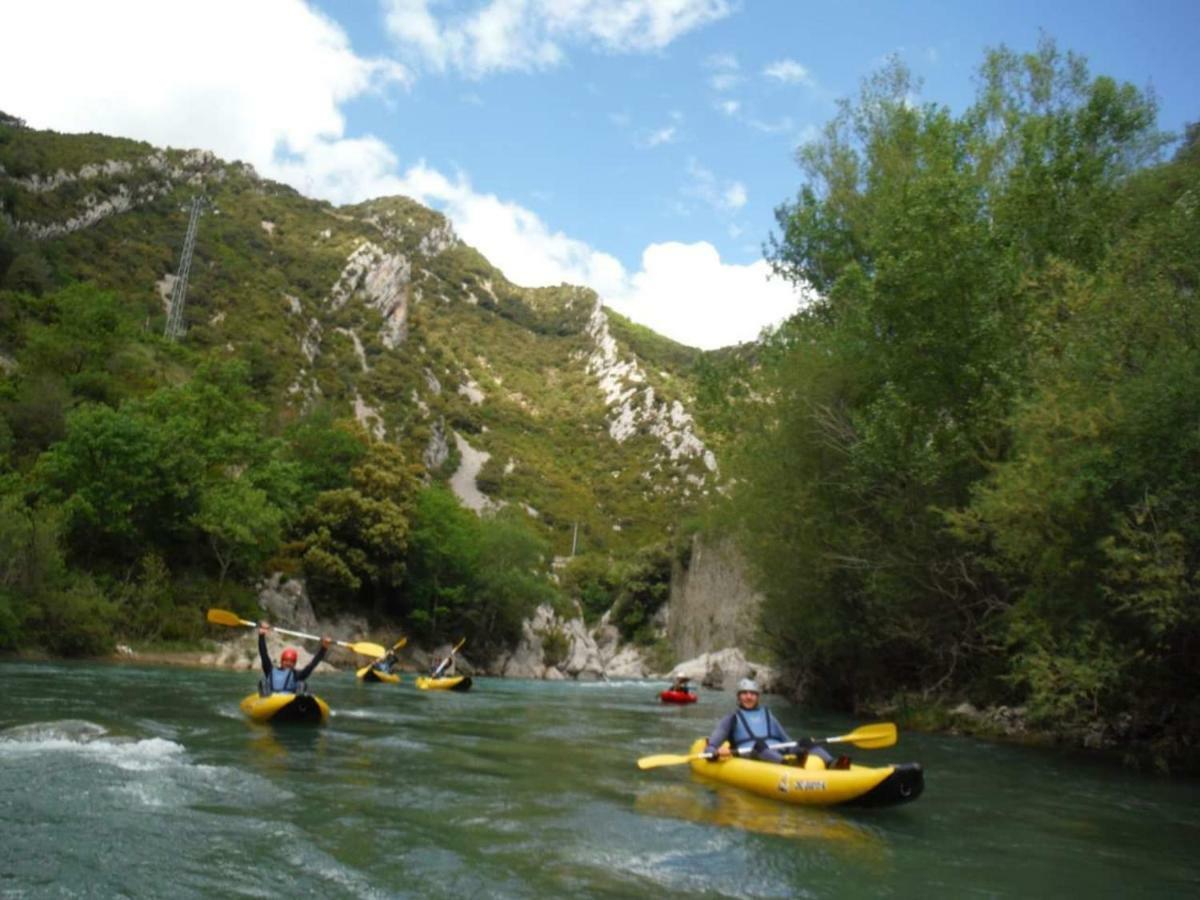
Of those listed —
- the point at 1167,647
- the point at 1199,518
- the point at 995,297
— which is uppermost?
the point at 995,297

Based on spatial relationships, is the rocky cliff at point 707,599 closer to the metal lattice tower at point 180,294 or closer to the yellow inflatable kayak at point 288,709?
the metal lattice tower at point 180,294

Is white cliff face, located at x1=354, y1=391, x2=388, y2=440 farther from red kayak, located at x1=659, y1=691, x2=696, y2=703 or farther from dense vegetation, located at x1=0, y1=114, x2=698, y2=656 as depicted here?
red kayak, located at x1=659, y1=691, x2=696, y2=703

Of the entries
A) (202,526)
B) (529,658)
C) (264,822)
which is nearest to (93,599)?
(202,526)

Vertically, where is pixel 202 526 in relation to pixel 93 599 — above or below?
above

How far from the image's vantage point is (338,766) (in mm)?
10242

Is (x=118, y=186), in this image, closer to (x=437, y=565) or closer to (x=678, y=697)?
(x=437, y=565)

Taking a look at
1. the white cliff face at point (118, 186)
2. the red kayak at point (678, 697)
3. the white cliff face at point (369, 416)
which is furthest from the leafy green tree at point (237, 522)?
the white cliff face at point (369, 416)

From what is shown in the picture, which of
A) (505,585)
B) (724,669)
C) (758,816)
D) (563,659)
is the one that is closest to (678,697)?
(724,669)

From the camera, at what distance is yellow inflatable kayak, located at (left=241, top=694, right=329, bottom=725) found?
43.1 ft

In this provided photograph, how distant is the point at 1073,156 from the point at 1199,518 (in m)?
10.4

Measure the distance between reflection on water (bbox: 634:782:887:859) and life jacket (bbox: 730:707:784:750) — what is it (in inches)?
25.0

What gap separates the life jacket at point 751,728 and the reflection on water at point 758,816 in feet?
2.08

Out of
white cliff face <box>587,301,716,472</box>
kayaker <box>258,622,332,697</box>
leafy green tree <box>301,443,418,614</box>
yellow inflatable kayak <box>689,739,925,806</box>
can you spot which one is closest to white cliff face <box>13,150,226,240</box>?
leafy green tree <box>301,443,418,614</box>

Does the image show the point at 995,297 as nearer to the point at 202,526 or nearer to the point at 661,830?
the point at 661,830
